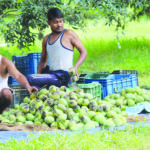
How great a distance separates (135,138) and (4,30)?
5939 millimetres

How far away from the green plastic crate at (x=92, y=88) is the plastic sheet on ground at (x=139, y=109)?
598mm

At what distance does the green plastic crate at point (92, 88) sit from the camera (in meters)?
6.23

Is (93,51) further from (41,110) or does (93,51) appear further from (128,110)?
(41,110)

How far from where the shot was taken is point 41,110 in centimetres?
526

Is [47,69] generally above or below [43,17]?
below

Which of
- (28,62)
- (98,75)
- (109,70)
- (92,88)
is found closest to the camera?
(92,88)

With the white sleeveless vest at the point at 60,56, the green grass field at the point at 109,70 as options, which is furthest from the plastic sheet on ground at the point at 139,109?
the green grass field at the point at 109,70

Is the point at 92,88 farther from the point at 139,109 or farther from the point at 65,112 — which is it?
the point at 65,112

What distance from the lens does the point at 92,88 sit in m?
6.30

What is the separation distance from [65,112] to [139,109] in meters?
1.64

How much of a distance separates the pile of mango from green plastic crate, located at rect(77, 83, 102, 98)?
0.50m

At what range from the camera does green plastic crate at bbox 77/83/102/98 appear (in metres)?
6.23

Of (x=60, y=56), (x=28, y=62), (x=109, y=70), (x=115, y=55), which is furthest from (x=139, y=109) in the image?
(x=115, y=55)

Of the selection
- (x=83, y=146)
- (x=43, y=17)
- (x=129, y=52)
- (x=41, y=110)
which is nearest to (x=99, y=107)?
(x=41, y=110)
